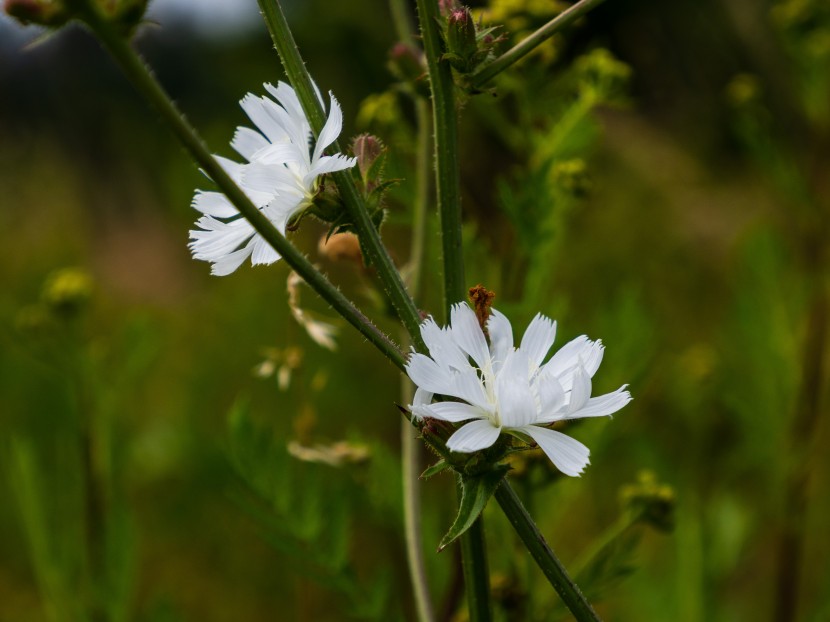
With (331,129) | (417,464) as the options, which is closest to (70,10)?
(331,129)

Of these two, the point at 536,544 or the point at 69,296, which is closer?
the point at 536,544

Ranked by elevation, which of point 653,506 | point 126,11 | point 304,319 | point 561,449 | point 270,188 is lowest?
point 653,506

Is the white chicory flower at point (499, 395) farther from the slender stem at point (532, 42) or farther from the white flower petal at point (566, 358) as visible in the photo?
the slender stem at point (532, 42)

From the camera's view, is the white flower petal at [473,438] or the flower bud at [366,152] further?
the flower bud at [366,152]

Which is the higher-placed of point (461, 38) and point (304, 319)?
point (461, 38)

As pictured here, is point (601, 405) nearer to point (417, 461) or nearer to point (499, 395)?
point (499, 395)

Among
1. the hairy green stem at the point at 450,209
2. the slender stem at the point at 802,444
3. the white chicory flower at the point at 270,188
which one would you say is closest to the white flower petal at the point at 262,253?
the white chicory flower at the point at 270,188
